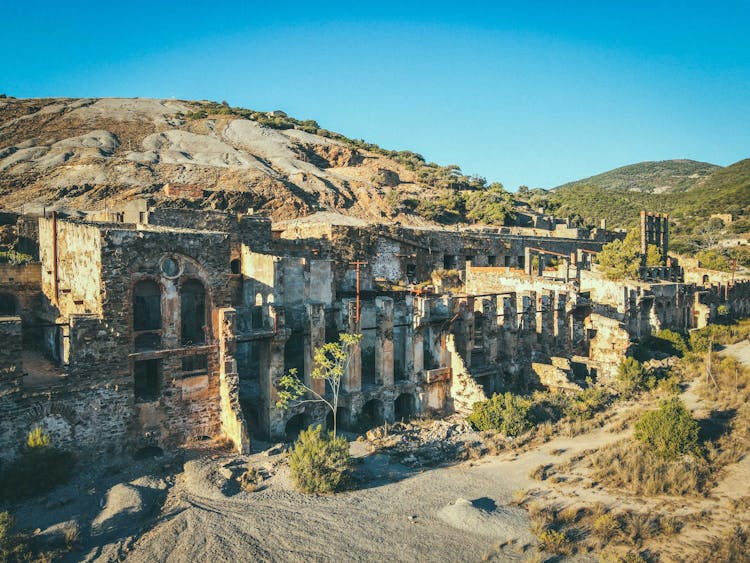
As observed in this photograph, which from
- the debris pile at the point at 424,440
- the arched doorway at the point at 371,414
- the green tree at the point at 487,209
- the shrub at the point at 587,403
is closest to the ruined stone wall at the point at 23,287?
the arched doorway at the point at 371,414

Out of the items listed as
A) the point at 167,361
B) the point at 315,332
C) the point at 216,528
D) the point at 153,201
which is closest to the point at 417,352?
the point at 315,332

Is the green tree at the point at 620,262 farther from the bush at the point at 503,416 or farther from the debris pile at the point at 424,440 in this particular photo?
the debris pile at the point at 424,440

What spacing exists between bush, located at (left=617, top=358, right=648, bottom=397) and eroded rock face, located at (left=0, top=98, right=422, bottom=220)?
25.9 m

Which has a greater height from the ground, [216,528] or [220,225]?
[220,225]

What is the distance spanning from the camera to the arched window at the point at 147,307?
16.5 m

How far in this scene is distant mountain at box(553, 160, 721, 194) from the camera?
121500 mm

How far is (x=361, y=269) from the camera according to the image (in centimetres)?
2836

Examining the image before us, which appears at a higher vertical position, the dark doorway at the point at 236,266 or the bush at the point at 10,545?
the dark doorway at the point at 236,266

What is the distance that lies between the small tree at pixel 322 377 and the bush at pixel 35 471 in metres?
6.28

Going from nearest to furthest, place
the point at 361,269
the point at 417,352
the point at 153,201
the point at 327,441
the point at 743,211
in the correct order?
1. the point at 327,441
2. the point at 417,352
3. the point at 361,269
4. the point at 153,201
5. the point at 743,211

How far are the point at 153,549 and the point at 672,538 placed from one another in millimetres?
12601

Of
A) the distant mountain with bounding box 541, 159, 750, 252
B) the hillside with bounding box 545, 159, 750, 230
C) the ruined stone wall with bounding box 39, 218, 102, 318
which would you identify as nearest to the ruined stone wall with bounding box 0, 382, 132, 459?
the ruined stone wall with bounding box 39, 218, 102, 318

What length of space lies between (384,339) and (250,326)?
5443mm

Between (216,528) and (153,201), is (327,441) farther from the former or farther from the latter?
(153,201)
